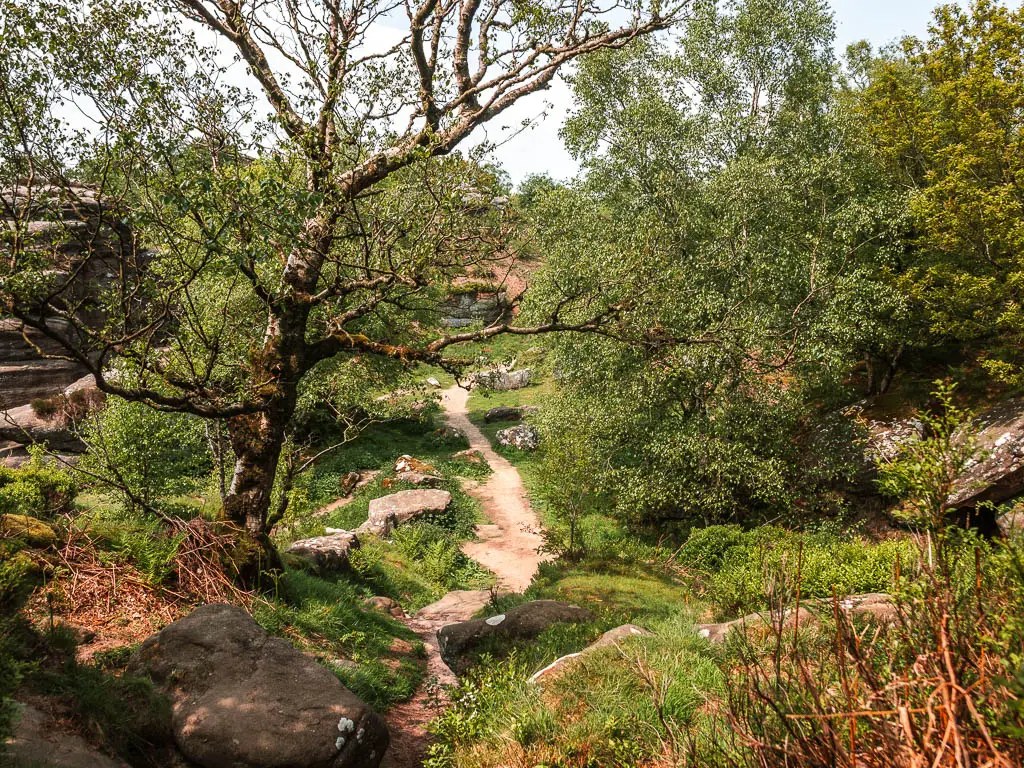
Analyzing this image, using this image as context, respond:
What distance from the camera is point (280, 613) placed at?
9.22 m

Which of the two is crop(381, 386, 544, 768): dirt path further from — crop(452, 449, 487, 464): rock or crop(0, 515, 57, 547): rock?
crop(0, 515, 57, 547): rock

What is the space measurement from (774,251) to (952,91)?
20.3 ft

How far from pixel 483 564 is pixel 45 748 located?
14.3 meters

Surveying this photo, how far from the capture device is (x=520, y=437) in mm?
29672

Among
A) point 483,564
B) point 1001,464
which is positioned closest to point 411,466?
point 483,564

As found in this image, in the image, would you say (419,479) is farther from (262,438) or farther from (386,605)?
(262,438)

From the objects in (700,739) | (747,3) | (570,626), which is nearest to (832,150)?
(747,3)

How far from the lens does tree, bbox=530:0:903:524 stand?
53.8 ft

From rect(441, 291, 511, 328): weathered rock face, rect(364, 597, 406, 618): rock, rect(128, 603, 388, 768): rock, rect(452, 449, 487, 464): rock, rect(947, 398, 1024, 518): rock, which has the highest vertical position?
rect(441, 291, 511, 328): weathered rock face

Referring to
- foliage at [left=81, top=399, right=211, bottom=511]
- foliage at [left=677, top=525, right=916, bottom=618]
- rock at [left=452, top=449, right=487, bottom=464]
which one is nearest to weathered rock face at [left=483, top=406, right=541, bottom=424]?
rock at [left=452, top=449, right=487, bottom=464]

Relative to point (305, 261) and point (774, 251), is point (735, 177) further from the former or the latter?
point (305, 261)

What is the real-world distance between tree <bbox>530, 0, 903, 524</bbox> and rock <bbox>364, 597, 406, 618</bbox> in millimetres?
7107

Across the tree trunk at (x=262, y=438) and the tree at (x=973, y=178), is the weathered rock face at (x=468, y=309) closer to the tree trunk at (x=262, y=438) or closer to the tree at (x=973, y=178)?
the tree at (x=973, y=178)

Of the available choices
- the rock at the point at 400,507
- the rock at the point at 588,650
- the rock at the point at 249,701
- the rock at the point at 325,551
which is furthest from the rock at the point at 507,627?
the rock at the point at 400,507
